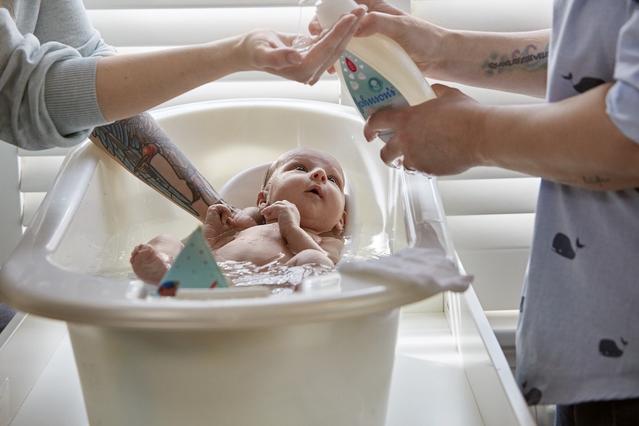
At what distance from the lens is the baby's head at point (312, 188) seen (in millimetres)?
1555

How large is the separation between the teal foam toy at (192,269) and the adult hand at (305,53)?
288 mm

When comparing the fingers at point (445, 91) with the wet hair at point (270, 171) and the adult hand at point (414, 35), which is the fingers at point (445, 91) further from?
the wet hair at point (270, 171)

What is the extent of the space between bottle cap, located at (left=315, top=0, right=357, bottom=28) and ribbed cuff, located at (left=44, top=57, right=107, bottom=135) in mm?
329

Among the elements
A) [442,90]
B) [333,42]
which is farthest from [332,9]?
[442,90]

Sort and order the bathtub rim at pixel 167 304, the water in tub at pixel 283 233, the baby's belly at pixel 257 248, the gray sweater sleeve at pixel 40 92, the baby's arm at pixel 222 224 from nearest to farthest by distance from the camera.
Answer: the bathtub rim at pixel 167 304 < the gray sweater sleeve at pixel 40 92 < the water in tub at pixel 283 233 < the baby's belly at pixel 257 248 < the baby's arm at pixel 222 224

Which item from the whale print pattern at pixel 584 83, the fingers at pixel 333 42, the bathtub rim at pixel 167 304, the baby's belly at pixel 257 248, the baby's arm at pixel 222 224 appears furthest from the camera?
the baby's arm at pixel 222 224

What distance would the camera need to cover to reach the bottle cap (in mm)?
1175

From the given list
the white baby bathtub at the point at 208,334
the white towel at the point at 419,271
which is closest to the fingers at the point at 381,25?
the white baby bathtub at the point at 208,334

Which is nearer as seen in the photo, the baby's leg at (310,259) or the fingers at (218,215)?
the baby's leg at (310,259)

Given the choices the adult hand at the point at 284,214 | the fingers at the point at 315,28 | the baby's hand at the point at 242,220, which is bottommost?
the baby's hand at the point at 242,220

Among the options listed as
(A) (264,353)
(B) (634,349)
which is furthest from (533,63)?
(A) (264,353)

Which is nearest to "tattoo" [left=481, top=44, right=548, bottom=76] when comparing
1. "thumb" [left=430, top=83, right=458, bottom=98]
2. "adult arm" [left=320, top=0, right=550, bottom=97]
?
"adult arm" [left=320, top=0, right=550, bottom=97]

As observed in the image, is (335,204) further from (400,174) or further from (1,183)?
(1,183)

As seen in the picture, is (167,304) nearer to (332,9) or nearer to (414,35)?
(332,9)
